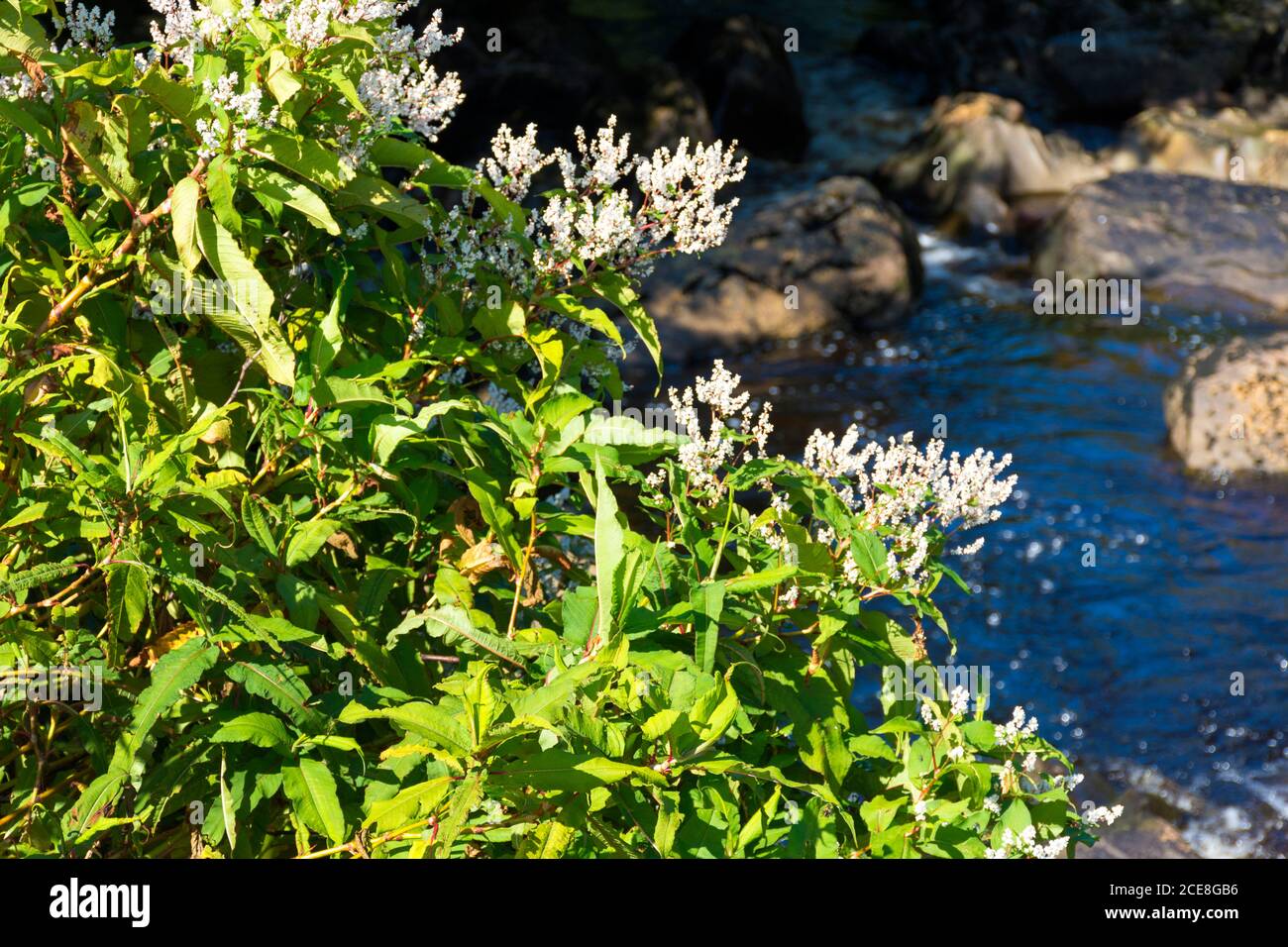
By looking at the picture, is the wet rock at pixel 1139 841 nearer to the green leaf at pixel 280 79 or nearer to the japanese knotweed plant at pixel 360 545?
the japanese knotweed plant at pixel 360 545

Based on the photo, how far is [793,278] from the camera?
42.6 feet

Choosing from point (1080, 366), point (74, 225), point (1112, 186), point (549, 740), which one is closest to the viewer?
point (549, 740)

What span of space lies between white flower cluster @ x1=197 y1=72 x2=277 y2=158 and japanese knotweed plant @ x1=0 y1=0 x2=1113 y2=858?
12 mm

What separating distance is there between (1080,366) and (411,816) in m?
11.2

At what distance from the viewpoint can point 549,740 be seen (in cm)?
190

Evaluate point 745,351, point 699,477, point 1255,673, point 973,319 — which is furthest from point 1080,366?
point 699,477

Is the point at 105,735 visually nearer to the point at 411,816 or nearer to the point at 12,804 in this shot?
the point at 12,804

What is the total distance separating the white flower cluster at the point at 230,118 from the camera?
2225 mm

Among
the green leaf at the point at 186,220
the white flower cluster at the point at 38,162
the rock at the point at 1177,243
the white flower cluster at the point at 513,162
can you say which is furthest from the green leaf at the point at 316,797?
the rock at the point at 1177,243

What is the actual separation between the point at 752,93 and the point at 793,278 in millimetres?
6317

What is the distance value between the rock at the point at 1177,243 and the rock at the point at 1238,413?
123 inches

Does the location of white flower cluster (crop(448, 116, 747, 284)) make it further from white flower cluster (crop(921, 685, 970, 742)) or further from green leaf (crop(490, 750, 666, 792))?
green leaf (crop(490, 750, 666, 792))

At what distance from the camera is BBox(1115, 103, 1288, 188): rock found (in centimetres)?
1659

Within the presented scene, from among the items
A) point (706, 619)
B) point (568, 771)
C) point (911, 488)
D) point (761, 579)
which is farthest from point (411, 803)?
point (911, 488)
